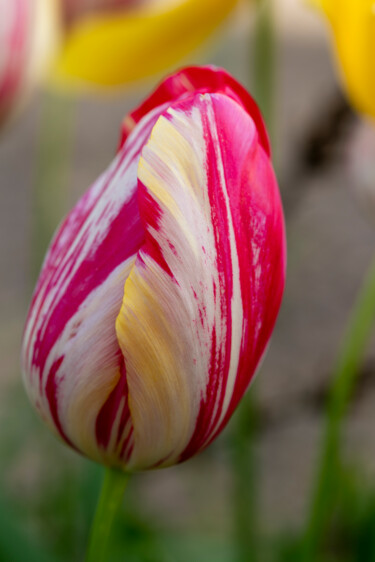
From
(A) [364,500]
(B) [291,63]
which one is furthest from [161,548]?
(B) [291,63]

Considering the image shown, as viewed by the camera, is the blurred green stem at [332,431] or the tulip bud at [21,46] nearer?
the blurred green stem at [332,431]

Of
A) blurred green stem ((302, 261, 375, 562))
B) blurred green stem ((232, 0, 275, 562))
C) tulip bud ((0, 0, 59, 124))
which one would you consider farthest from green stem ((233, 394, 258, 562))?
tulip bud ((0, 0, 59, 124))

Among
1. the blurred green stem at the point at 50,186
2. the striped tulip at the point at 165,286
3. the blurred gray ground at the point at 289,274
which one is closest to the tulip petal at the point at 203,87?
the striped tulip at the point at 165,286

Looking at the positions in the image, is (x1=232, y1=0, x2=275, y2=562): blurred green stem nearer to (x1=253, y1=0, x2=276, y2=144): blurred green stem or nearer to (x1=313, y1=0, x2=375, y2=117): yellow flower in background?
(x1=253, y1=0, x2=276, y2=144): blurred green stem

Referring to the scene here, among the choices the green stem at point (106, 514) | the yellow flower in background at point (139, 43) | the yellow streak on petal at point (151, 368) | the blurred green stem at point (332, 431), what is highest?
the yellow flower in background at point (139, 43)

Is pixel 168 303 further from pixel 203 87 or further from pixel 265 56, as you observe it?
pixel 265 56

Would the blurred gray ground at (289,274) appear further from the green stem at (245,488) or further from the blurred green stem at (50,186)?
the green stem at (245,488)

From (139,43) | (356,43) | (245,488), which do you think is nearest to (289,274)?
(245,488)
